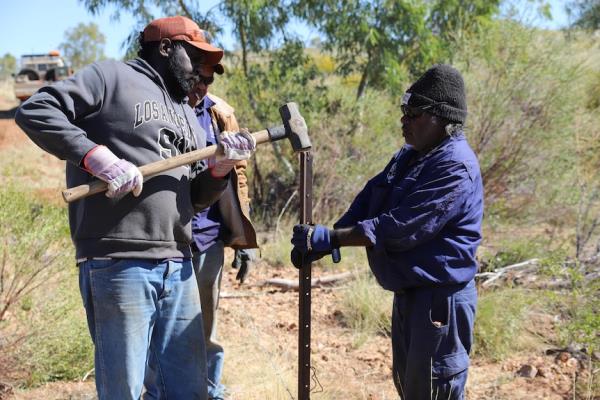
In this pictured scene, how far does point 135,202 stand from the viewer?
2.67 metres

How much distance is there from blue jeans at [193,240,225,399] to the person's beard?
1.11 m

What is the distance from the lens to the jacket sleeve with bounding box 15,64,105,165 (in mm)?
2451

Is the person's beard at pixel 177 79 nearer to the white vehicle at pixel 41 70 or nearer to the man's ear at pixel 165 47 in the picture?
the man's ear at pixel 165 47

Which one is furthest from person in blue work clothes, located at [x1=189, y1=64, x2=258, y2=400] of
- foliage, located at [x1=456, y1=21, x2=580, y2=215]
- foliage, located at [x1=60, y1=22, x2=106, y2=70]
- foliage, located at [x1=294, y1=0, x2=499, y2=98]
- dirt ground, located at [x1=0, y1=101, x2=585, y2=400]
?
foliage, located at [x1=60, y1=22, x2=106, y2=70]

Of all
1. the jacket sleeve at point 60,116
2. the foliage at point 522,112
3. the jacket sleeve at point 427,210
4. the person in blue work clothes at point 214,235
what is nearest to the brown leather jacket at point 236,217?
the person in blue work clothes at point 214,235

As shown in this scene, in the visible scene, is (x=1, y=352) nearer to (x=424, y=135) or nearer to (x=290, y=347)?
(x=290, y=347)

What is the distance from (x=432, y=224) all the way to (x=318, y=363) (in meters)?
2.55

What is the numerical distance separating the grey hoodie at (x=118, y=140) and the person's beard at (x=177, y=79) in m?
0.08

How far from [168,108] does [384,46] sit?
707 cm

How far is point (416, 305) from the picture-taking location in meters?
2.96

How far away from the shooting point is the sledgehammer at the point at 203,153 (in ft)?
8.38

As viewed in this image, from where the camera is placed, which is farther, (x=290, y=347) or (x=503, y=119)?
(x=503, y=119)

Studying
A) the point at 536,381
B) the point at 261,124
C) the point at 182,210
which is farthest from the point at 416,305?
the point at 261,124

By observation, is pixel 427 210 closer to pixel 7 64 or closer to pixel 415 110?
pixel 415 110
